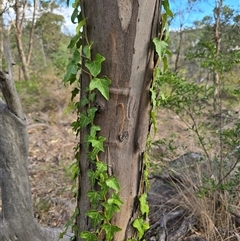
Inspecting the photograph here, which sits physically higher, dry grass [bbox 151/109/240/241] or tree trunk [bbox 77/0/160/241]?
tree trunk [bbox 77/0/160/241]

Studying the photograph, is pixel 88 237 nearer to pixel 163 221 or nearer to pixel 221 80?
pixel 163 221

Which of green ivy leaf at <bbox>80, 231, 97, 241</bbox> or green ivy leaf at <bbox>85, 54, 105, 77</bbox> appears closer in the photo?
green ivy leaf at <bbox>85, 54, 105, 77</bbox>

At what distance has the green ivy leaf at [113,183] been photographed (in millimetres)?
1096

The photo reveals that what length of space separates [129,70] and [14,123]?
90cm

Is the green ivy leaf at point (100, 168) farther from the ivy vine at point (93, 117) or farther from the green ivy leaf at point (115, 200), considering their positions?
the green ivy leaf at point (115, 200)

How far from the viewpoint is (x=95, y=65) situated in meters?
1.01

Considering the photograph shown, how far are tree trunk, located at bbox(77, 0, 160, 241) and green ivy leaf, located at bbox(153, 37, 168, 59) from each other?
0.02 m

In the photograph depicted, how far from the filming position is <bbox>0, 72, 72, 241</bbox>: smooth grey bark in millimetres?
1615

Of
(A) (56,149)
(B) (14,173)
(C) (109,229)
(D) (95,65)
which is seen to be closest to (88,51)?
(D) (95,65)

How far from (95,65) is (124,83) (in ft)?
0.39

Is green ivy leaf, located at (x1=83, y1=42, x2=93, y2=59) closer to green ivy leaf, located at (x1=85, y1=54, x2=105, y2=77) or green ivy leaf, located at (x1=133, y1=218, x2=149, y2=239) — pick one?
green ivy leaf, located at (x1=85, y1=54, x2=105, y2=77)

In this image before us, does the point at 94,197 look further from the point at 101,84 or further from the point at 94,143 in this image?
the point at 101,84

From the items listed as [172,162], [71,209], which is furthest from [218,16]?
[71,209]

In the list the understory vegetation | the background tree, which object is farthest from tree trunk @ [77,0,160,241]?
the understory vegetation
